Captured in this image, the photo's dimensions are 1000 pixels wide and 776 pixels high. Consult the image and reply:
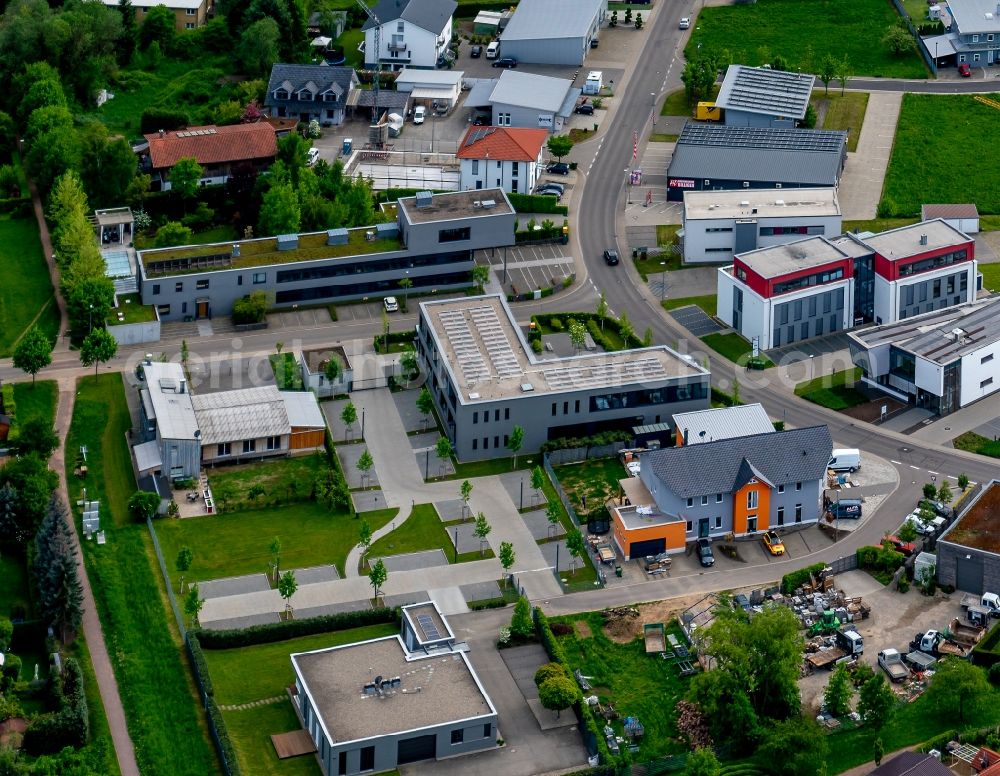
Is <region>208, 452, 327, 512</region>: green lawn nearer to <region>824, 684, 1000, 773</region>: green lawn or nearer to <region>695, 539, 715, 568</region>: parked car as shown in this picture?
<region>695, 539, 715, 568</region>: parked car

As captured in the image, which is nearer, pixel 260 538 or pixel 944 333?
pixel 260 538

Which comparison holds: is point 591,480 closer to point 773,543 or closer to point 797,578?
point 773,543

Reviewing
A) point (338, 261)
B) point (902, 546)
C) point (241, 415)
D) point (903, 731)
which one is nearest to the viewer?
point (903, 731)

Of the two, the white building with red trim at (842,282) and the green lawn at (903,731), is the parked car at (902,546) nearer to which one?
the green lawn at (903,731)

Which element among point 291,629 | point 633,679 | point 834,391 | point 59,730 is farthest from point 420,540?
point 834,391

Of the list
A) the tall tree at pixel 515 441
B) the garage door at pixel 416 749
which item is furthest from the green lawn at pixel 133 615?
the tall tree at pixel 515 441

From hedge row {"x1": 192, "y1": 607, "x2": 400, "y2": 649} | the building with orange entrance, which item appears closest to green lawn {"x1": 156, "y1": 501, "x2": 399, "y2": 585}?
hedge row {"x1": 192, "y1": 607, "x2": 400, "y2": 649}

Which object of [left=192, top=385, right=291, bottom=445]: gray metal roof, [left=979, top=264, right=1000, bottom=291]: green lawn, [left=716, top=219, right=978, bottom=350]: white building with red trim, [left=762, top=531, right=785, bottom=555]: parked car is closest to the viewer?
[left=762, top=531, right=785, bottom=555]: parked car
